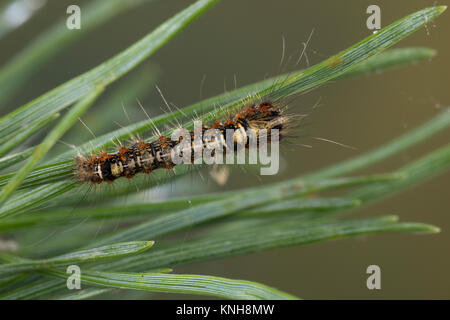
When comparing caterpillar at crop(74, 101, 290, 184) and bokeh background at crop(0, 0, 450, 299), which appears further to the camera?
bokeh background at crop(0, 0, 450, 299)

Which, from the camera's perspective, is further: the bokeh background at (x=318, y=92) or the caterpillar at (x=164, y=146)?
the bokeh background at (x=318, y=92)

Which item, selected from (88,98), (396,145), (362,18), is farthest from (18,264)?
(362,18)

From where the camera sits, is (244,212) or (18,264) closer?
(18,264)

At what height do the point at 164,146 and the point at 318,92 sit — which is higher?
the point at 318,92
